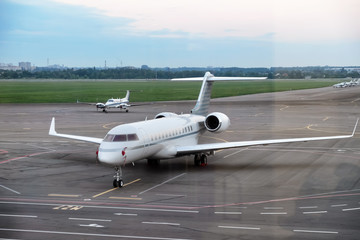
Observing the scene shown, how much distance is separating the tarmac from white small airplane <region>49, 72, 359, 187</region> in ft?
3.79

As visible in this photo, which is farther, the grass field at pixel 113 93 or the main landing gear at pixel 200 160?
the grass field at pixel 113 93

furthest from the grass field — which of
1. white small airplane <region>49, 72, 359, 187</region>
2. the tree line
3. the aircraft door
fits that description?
the aircraft door

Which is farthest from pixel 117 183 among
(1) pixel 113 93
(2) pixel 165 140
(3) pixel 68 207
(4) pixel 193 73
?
(1) pixel 113 93

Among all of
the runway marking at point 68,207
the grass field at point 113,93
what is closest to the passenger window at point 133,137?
the runway marking at point 68,207

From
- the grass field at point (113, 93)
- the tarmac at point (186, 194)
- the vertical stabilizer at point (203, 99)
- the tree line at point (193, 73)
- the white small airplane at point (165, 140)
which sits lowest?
the tarmac at point (186, 194)

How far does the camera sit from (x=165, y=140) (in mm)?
29578

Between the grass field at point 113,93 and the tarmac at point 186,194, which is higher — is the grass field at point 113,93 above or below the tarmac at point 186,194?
above

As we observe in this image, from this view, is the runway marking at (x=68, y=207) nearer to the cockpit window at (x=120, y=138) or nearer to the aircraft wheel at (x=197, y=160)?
the cockpit window at (x=120, y=138)

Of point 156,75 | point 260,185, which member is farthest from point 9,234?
point 156,75

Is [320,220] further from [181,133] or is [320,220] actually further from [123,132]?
[181,133]

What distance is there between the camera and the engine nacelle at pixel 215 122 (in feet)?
108

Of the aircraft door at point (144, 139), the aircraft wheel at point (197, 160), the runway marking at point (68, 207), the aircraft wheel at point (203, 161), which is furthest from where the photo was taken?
the aircraft wheel at point (203, 161)

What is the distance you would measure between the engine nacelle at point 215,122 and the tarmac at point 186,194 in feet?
6.99

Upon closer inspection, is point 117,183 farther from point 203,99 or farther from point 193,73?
point 193,73
